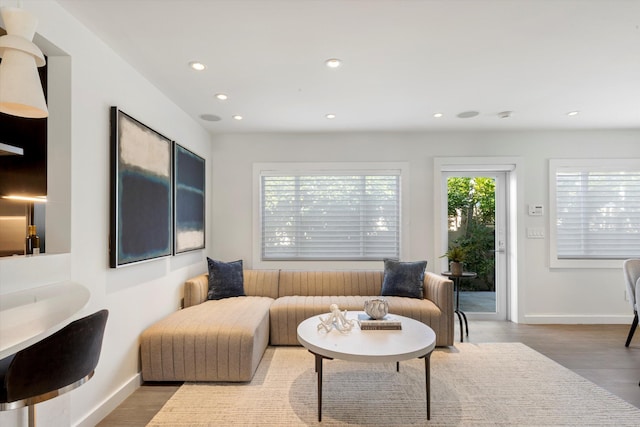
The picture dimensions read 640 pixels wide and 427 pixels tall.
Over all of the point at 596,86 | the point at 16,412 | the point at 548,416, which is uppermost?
the point at 596,86

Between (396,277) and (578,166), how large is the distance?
9.51ft

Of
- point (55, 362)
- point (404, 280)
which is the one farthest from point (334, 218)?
point (55, 362)

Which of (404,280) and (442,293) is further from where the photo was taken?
(404,280)

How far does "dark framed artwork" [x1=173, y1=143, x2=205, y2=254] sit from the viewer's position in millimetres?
3199

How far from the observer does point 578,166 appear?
4.18m

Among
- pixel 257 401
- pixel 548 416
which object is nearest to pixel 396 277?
pixel 548 416

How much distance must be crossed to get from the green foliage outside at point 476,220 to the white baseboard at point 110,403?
13.0ft

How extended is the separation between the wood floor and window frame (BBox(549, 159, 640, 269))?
0.77 metres

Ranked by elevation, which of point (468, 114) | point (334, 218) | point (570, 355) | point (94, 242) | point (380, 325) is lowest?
point (570, 355)

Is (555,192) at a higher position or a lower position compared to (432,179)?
lower

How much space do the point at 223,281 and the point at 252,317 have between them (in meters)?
0.82

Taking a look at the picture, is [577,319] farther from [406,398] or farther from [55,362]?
[55,362]

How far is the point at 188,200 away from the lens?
11.4 ft

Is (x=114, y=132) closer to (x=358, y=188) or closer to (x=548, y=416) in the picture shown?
(x=358, y=188)
